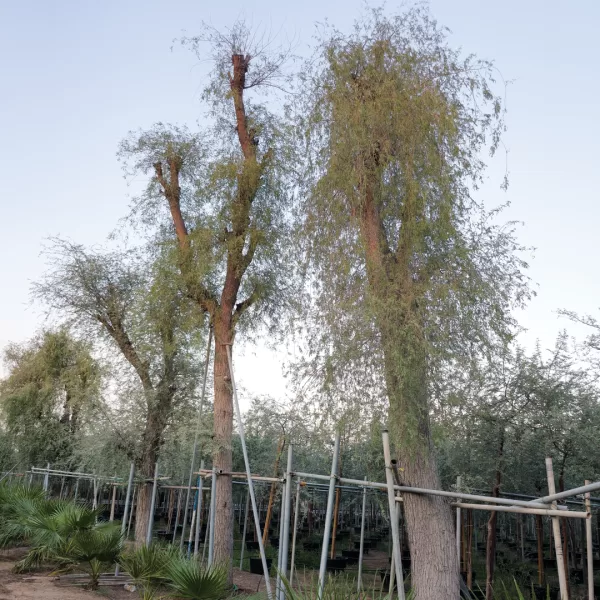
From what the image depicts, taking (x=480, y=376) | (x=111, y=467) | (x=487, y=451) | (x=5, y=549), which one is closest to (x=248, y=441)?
(x=111, y=467)

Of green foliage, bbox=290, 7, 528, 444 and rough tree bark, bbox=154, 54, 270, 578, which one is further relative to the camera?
rough tree bark, bbox=154, 54, 270, 578

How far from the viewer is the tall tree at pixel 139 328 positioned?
1733cm

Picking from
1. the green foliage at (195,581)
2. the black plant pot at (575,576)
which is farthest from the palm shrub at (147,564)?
the black plant pot at (575,576)

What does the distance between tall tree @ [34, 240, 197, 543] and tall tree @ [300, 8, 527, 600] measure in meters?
6.27

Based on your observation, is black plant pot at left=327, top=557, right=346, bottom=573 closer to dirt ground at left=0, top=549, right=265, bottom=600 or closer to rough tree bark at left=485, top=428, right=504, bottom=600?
dirt ground at left=0, top=549, right=265, bottom=600

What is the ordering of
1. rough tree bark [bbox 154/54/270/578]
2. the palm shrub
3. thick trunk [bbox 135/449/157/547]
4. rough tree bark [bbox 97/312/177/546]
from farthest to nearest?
rough tree bark [bbox 97/312/177/546] < thick trunk [bbox 135/449/157/547] < rough tree bark [bbox 154/54/270/578] < the palm shrub

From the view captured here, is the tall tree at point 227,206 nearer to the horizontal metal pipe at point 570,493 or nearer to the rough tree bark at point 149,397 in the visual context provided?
the rough tree bark at point 149,397

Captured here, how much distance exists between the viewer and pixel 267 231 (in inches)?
651

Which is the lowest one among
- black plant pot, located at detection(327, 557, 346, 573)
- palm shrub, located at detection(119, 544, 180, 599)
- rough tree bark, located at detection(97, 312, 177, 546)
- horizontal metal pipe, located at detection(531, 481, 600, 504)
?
black plant pot, located at detection(327, 557, 346, 573)

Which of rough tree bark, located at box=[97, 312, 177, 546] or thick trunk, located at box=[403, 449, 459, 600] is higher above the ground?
rough tree bark, located at box=[97, 312, 177, 546]

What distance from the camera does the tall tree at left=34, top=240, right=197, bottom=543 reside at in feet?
56.9

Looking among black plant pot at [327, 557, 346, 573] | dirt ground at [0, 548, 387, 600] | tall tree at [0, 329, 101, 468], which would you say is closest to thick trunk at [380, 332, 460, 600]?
dirt ground at [0, 548, 387, 600]

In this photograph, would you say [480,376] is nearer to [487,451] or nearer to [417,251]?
[417,251]

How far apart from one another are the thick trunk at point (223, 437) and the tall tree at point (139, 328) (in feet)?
4.67
